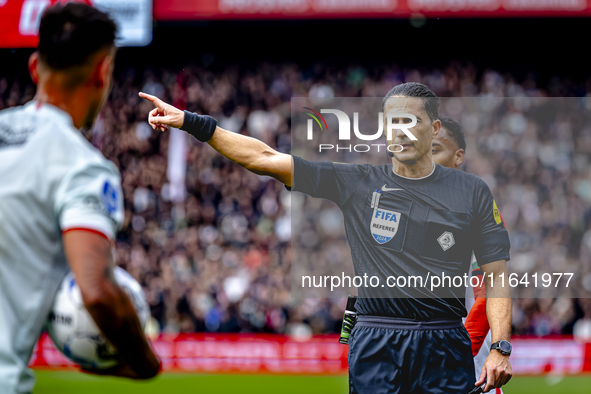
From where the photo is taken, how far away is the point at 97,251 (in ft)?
6.05

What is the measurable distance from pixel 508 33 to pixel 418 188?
46.2 feet

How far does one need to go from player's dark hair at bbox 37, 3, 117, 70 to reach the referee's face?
2072mm

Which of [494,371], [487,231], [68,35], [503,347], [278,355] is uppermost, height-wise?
[68,35]

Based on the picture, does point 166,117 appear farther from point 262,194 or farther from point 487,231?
point 262,194

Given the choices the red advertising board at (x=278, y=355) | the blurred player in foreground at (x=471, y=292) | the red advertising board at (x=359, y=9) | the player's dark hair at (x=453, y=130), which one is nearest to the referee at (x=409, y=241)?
the blurred player in foreground at (x=471, y=292)

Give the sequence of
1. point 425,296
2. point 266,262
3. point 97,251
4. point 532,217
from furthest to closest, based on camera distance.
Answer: point 266,262 < point 532,217 < point 425,296 < point 97,251

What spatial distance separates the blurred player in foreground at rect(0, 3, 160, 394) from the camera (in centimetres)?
185

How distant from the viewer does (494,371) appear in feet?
11.3

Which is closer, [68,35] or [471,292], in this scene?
[68,35]

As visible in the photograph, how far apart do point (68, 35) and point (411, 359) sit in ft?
8.36

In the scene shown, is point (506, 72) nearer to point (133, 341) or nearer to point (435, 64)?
point (435, 64)

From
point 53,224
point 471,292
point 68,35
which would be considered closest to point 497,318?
point 471,292

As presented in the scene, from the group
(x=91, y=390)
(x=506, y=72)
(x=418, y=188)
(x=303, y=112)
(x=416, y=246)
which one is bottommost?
(x=91, y=390)

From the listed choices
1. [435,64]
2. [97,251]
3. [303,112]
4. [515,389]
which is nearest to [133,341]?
[97,251]
